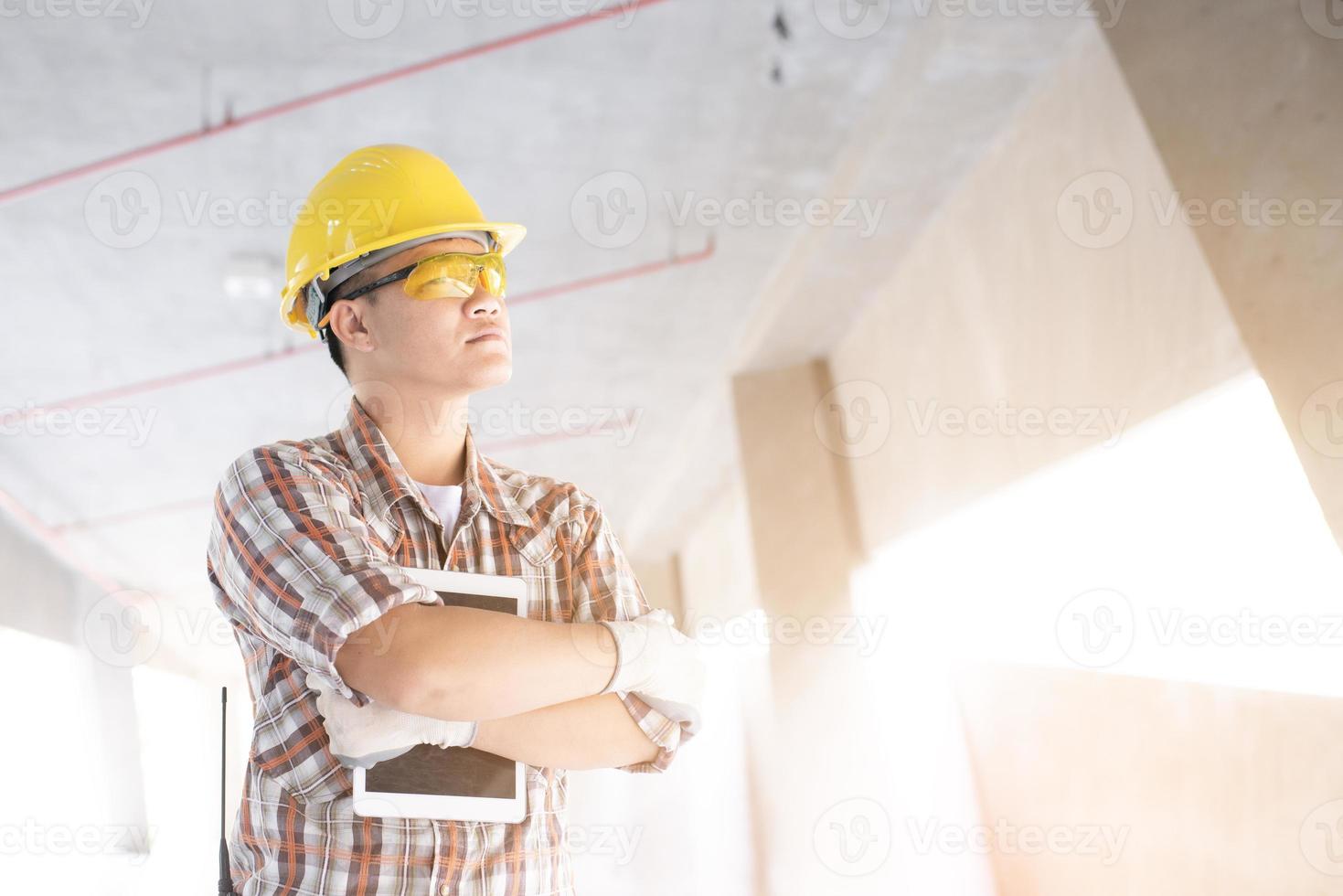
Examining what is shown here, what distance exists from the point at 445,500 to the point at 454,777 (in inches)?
19.0

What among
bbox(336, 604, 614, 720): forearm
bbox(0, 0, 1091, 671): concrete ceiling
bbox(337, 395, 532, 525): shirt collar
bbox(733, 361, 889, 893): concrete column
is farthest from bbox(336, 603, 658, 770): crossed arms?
bbox(733, 361, 889, 893): concrete column

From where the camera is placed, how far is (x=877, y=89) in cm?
454

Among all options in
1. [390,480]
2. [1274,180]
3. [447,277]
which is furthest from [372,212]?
[1274,180]

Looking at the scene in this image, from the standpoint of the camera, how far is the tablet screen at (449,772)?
133 cm

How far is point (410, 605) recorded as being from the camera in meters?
1.33

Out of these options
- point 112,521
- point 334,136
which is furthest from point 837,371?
point 112,521

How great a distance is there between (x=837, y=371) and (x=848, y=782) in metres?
2.58

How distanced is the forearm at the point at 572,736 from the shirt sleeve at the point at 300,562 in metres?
0.21

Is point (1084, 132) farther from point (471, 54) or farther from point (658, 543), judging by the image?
point (658, 543)

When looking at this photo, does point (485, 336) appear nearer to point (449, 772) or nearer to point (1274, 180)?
point (449, 772)

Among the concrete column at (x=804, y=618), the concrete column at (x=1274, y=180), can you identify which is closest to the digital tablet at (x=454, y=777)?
the concrete column at (x=1274, y=180)

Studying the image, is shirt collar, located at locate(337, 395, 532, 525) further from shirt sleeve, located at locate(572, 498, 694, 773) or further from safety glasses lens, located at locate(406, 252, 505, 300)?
safety glasses lens, located at locate(406, 252, 505, 300)

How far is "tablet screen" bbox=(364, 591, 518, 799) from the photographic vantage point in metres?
1.33

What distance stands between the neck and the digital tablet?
11.7 inches
